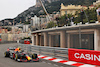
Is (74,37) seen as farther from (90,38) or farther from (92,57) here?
(92,57)

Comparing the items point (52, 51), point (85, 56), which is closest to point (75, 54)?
point (85, 56)

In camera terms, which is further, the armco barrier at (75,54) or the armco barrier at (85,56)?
the armco barrier at (75,54)

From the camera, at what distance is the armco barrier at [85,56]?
36.4 ft

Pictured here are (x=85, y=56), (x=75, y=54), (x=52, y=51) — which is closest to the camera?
(x=85, y=56)

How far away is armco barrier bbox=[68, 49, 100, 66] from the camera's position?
1109cm

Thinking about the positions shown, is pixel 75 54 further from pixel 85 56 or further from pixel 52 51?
pixel 52 51

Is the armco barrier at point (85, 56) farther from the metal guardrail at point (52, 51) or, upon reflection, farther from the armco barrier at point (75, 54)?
the metal guardrail at point (52, 51)

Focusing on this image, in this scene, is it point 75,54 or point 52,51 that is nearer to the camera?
point 75,54

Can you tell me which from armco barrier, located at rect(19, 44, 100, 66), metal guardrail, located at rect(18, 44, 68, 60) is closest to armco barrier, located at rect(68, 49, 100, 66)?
armco barrier, located at rect(19, 44, 100, 66)

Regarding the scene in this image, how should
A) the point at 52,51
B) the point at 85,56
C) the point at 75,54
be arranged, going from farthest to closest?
the point at 52,51
the point at 75,54
the point at 85,56

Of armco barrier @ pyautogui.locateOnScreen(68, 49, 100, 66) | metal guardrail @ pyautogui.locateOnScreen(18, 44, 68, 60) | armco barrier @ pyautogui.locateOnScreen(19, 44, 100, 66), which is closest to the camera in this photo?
armco barrier @ pyautogui.locateOnScreen(68, 49, 100, 66)

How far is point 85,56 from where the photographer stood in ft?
39.2

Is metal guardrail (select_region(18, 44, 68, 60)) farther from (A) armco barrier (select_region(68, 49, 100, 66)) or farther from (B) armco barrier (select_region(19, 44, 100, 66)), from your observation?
(A) armco barrier (select_region(68, 49, 100, 66))

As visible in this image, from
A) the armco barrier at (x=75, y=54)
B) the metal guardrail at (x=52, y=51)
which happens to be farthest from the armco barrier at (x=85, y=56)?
the metal guardrail at (x=52, y=51)
